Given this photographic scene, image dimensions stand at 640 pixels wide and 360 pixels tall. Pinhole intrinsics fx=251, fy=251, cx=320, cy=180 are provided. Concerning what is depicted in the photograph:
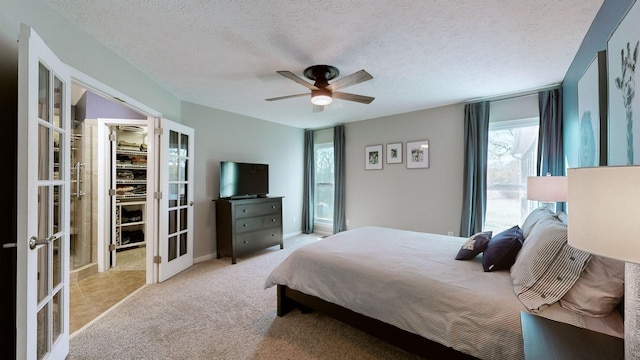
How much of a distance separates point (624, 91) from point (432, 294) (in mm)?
1522

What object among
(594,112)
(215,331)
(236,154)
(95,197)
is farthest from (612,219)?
(95,197)

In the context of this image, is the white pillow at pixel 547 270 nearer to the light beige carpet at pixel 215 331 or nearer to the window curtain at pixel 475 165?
the light beige carpet at pixel 215 331

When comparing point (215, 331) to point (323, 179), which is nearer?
point (215, 331)

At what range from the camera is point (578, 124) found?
2.35 meters

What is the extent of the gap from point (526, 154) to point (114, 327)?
16.9 ft

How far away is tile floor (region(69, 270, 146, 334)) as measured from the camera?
2.39 metres

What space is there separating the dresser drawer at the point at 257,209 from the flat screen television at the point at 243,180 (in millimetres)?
300

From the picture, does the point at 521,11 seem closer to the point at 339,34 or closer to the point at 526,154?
the point at 339,34

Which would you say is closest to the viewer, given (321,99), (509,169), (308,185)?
(321,99)

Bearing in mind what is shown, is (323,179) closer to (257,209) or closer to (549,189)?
(257,209)

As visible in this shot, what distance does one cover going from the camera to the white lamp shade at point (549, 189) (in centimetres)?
236

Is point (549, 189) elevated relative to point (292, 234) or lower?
elevated

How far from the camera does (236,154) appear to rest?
4.44m

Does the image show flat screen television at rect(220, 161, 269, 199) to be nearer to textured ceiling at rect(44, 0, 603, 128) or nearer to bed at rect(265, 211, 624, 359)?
textured ceiling at rect(44, 0, 603, 128)
